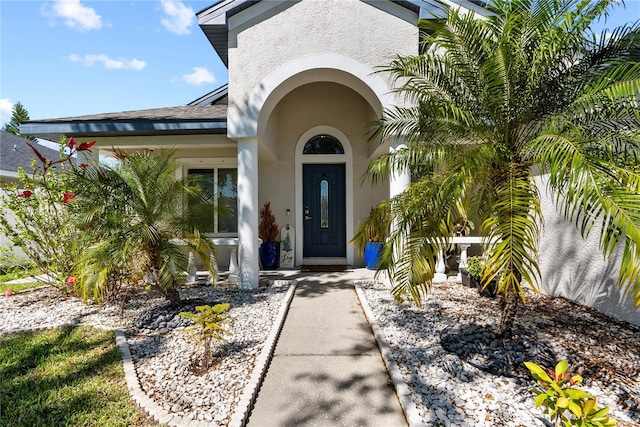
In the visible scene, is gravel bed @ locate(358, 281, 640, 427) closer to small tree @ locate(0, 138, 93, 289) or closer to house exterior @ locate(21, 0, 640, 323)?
house exterior @ locate(21, 0, 640, 323)

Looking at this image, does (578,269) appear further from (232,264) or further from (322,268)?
(232,264)

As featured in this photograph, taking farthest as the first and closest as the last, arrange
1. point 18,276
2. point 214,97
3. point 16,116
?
point 16,116 → point 214,97 → point 18,276

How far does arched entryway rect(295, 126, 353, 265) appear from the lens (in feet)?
30.6

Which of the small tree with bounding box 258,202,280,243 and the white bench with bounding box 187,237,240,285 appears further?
the small tree with bounding box 258,202,280,243

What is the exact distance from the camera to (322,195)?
9.47m

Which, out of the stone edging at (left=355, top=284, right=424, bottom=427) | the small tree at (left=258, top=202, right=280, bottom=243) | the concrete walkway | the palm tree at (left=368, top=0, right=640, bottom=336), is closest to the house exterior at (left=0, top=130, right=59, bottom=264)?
the small tree at (left=258, top=202, right=280, bottom=243)

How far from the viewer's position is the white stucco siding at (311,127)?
30.3 ft

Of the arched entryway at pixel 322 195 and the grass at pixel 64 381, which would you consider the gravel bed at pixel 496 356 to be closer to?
the grass at pixel 64 381

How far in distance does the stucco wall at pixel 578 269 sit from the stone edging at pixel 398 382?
3776 mm

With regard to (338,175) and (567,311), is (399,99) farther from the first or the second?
(567,311)

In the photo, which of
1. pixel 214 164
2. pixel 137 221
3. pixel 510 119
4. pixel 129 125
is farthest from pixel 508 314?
pixel 129 125

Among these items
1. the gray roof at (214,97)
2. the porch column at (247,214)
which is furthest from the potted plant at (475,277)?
the gray roof at (214,97)

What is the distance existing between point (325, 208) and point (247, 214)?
3.19m

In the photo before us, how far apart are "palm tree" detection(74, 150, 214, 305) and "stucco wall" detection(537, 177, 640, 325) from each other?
642cm
